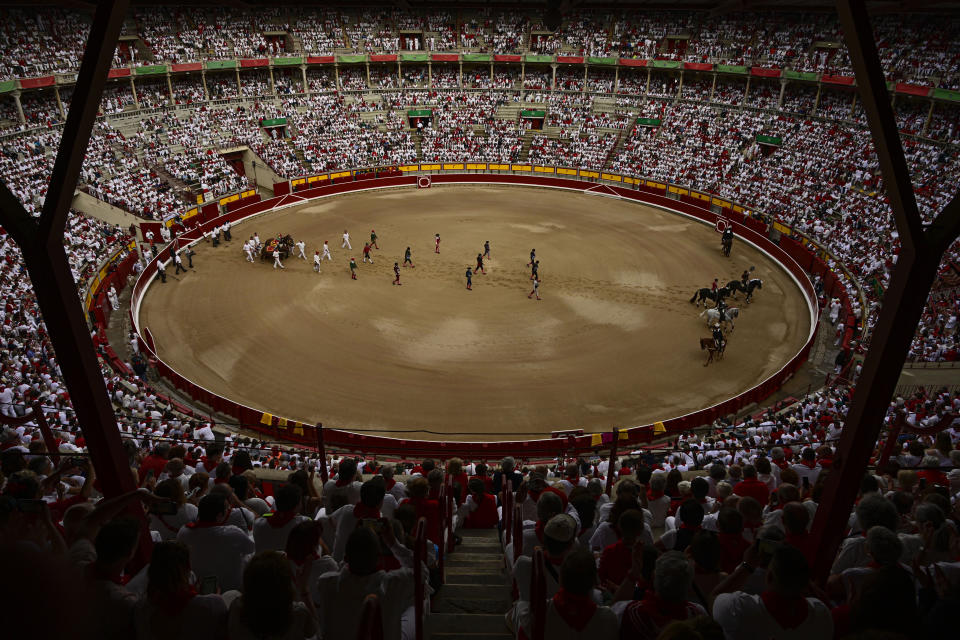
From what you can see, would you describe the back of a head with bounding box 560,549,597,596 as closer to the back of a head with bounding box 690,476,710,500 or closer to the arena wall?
the back of a head with bounding box 690,476,710,500

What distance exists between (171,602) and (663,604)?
344 centimetres

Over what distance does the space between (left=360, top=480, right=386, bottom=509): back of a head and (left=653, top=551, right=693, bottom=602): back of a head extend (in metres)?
3.21

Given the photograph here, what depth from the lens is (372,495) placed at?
21.8 ft

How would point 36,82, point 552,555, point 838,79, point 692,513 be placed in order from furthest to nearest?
A: point 838,79 → point 36,82 → point 692,513 → point 552,555

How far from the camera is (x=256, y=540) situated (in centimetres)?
661

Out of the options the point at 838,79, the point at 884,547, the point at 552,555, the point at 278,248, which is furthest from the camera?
the point at 838,79

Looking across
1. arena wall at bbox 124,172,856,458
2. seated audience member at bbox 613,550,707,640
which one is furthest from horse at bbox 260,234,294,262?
seated audience member at bbox 613,550,707,640

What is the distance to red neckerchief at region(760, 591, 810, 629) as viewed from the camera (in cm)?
463

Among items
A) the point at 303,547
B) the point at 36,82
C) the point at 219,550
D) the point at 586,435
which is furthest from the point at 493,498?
the point at 36,82

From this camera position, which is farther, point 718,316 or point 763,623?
point 718,316

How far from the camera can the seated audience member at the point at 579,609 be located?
4.47 meters

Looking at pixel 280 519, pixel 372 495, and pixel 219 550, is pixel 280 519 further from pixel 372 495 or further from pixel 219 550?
pixel 372 495

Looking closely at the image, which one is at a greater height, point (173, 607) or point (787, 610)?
point (173, 607)

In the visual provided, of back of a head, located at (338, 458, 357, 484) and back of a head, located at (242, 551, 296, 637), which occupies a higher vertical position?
back of a head, located at (242, 551, 296, 637)
